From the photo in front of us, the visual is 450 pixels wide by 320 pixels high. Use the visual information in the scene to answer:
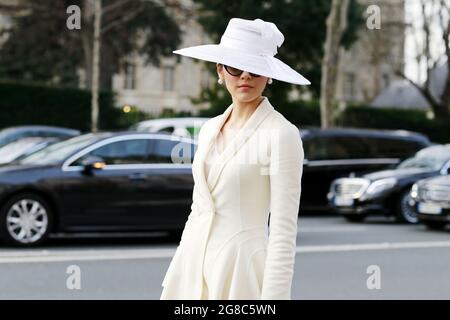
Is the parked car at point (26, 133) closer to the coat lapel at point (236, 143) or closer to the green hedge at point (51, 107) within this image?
the green hedge at point (51, 107)

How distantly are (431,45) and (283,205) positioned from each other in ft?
147

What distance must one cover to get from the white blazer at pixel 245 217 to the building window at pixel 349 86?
78.0m

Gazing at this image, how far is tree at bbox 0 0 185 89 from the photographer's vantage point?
38.6 metres

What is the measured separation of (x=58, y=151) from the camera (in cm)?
1406

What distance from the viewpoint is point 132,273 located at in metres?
11.3

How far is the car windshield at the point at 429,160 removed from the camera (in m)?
19.6

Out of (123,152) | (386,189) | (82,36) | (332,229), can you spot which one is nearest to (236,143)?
(123,152)

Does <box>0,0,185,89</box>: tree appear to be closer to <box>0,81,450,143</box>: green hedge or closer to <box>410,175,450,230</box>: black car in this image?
<box>0,81,450,143</box>: green hedge

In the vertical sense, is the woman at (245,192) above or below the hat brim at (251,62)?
below

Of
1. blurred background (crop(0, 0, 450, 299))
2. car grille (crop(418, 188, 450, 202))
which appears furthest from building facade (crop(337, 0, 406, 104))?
car grille (crop(418, 188, 450, 202))

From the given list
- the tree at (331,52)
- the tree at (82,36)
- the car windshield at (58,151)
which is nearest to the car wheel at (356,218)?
the car windshield at (58,151)
